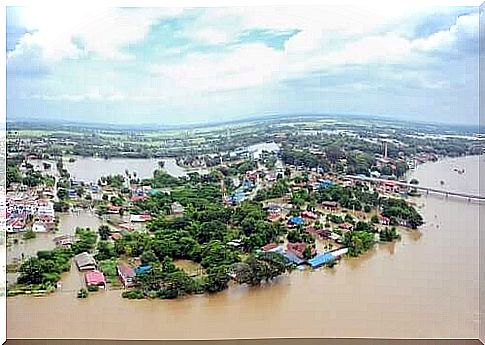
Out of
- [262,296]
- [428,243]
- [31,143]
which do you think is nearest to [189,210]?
[262,296]

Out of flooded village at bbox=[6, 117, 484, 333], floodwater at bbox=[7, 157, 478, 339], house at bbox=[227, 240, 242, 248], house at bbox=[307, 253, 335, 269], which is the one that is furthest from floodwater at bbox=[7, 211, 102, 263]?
house at bbox=[307, 253, 335, 269]

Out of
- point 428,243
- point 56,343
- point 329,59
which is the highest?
point 329,59

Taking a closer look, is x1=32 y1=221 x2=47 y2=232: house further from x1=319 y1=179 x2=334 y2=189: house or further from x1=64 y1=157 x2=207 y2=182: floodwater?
x1=319 y1=179 x2=334 y2=189: house

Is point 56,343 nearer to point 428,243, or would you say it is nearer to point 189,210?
point 189,210

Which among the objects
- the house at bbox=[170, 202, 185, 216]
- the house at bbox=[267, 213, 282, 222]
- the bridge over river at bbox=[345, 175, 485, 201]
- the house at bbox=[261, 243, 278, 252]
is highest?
the bridge over river at bbox=[345, 175, 485, 201]

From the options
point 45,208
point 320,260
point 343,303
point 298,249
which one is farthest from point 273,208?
point 45,208

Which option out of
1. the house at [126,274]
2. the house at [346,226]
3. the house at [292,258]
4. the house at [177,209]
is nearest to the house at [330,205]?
the house at [346,226]

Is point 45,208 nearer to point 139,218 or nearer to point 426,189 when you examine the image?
point 139,218
